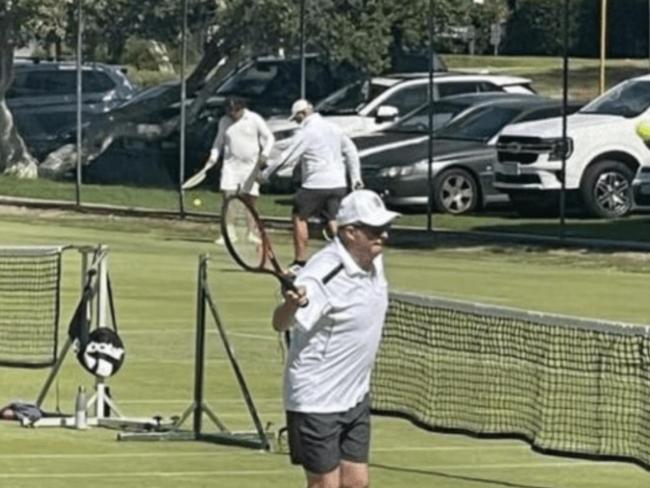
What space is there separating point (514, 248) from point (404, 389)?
14.6m

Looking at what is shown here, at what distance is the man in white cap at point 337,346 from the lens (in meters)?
8.92

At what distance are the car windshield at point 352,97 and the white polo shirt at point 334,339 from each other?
25529 millimetres

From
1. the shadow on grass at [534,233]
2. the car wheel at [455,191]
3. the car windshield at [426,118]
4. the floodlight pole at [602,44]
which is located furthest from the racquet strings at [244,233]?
the floodlight pole at [602,44]

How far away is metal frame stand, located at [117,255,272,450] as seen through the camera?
1322cm

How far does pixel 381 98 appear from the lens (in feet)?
114

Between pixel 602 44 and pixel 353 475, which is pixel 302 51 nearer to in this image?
pixel 602 44

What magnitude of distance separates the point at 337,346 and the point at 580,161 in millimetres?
21209

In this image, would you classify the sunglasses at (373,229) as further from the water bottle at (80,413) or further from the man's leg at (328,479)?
the water bottle at (80,413)

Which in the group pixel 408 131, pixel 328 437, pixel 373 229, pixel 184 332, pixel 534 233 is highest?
pixel 373 229

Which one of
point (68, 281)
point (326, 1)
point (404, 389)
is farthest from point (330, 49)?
point (404, 389)

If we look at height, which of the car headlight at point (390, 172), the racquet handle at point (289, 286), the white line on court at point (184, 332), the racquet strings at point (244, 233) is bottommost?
the white line on court at point (184, 332)

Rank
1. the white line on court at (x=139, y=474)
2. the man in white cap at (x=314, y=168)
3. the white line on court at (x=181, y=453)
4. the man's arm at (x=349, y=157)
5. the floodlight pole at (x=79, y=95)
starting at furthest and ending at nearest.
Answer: the floodlight pole at (x=79, y=95) → the man's arm at (x=349, y=157) → the man in white cap at (x=314, y=168) → the white line on court at (x=181, y=453) → the white line on court at (x=139, y=474)

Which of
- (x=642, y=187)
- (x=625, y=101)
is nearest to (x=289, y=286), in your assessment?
(x=642, y=187)

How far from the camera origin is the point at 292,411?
29.7 feet
